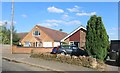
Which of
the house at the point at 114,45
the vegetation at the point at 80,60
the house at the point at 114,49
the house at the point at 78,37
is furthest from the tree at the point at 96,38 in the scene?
the house at the point at 78,37

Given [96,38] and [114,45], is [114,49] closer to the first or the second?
[114,45]

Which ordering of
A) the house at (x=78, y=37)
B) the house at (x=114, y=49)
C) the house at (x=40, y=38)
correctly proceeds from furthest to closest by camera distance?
the house at (x=40, y=38) → the house at (x=78, y=37) → the house at (x=114, y=49)

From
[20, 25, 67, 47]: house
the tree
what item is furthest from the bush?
[20, 25, 67, 47]: house

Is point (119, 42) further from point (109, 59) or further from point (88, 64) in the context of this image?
point (88, 64)

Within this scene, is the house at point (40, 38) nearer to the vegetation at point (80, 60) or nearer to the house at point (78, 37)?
the house at point (78, 37)

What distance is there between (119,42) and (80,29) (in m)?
19.9

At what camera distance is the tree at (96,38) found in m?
21.1

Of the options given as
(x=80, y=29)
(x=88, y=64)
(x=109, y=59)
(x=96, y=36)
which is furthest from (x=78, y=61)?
(x=80, y=29)

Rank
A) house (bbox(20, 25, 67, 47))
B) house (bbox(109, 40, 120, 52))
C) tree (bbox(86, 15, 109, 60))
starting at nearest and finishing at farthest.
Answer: tree (bbox(86, 15, 109, 60)) < house (bbox(109, 40, 120, 52)) < house (bbox(20, 25, 67, 47))

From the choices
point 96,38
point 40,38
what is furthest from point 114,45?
point 40,38

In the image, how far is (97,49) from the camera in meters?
21.0

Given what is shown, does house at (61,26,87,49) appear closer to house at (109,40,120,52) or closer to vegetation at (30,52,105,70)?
house at (109,40,120,52)

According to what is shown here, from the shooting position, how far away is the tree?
2111cm

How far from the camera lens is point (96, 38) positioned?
21.3 m
